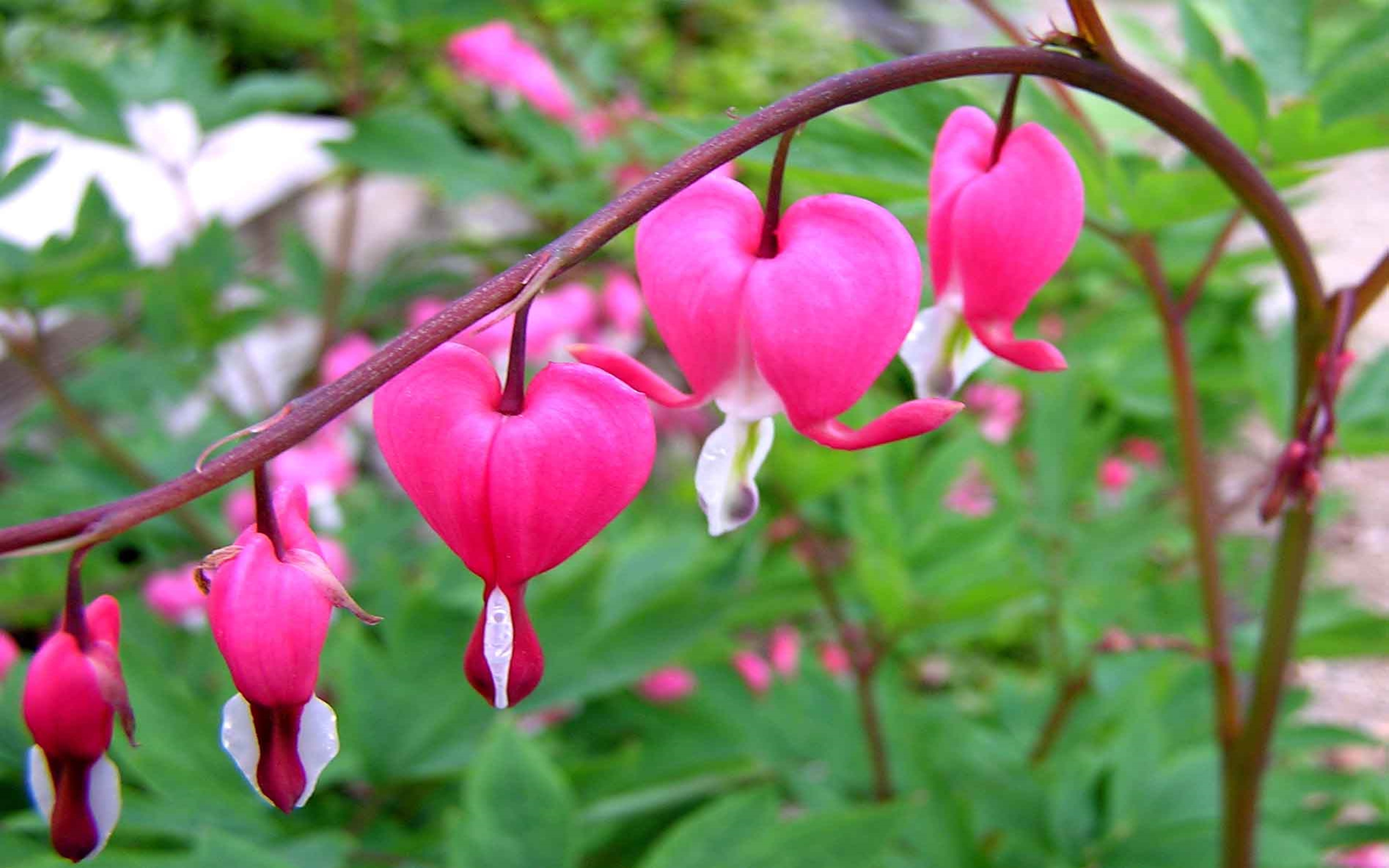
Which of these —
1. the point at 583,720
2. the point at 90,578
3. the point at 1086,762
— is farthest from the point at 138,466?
the point at 1086,762

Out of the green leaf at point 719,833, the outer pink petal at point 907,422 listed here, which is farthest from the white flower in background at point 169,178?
the outer pink petal at point 907,422

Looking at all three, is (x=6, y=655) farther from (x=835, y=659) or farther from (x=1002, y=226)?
(x=835, y=659)

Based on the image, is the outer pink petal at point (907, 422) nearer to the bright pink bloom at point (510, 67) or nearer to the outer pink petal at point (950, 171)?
the outer pink petal at point (950, 171)

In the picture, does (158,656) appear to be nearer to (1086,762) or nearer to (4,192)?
(4,192)

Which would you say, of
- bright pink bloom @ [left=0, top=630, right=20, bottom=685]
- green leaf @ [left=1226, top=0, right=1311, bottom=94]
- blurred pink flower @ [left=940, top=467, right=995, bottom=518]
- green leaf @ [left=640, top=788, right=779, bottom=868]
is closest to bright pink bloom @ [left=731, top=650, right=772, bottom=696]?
blurred pink flower @ [left=940, top=467, right=995, bottom=518]

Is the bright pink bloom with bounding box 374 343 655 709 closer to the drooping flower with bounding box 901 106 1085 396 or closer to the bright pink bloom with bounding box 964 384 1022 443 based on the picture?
the drooping flower with bounding box 901 106 1085 396

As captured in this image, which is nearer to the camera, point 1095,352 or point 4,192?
point 4,192
